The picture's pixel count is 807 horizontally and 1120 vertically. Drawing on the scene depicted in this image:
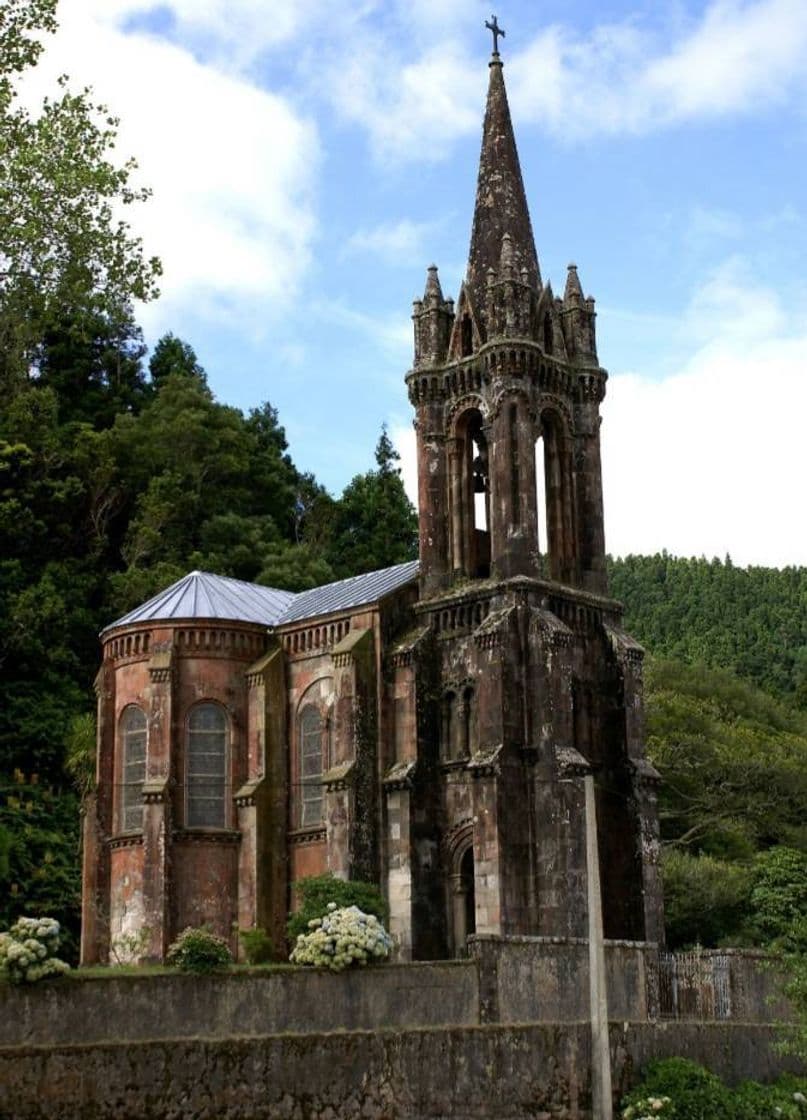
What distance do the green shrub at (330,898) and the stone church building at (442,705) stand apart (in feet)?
2.87

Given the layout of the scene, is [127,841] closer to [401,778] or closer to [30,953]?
[401,778]

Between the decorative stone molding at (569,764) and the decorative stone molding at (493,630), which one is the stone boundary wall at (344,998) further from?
the decorative stone molding at (493,630)

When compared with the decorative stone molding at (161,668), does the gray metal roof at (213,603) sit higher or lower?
higher

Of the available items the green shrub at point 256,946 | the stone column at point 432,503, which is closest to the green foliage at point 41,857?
the green shrub at point 256,946

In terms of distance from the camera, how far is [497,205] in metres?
48.1

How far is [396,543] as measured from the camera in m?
79.8

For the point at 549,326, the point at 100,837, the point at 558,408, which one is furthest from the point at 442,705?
the point at 549,326

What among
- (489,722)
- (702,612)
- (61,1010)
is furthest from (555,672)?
(702,612)

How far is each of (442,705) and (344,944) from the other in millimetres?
14166

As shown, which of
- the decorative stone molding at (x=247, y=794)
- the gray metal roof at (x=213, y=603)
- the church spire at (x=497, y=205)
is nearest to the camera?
the decorative stone molding at (x=247, y=794)

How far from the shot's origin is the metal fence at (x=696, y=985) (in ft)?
105

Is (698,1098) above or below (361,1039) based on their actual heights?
below

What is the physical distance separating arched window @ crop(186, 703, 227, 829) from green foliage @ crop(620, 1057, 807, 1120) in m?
19.6

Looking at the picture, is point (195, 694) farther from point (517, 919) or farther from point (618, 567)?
point (618, 567)
